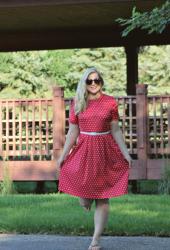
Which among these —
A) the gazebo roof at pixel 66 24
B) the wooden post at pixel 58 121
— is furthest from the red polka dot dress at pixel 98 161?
the gazebo roof at pixel 66 24

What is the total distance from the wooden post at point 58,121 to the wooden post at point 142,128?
1.48 metres

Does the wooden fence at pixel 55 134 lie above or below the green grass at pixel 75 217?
above

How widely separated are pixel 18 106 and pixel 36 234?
20.4 feet

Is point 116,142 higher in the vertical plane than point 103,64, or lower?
lower

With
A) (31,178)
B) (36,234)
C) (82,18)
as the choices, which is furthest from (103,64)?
(36,234)

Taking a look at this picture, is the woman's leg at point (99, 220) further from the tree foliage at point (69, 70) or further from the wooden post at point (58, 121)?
the tree foliage at point (69, 70)

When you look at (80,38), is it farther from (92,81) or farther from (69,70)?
(69,70)

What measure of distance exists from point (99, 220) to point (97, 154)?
23.8 inches

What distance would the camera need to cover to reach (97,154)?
5.83 metres

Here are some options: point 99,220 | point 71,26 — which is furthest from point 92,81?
point 71,26

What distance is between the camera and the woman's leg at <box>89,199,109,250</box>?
19.3 feet

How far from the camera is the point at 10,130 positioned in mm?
13148

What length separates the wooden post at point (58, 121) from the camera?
500 inches

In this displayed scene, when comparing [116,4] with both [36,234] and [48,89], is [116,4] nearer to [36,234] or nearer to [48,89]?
[36,234]
